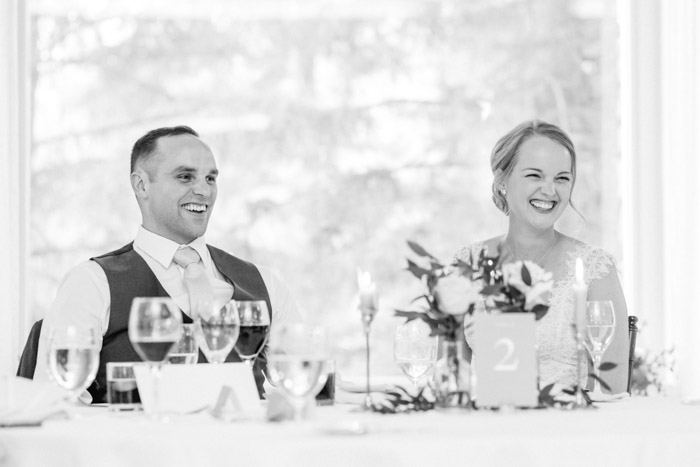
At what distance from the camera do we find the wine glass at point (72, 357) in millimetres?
1639

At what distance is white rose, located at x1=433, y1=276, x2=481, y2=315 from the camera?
1.67m

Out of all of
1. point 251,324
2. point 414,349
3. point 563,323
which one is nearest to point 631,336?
point 563,323

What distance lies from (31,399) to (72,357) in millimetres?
96

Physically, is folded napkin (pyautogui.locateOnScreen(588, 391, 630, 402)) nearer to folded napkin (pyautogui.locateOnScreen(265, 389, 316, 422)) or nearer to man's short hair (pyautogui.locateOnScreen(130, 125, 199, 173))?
folded napkin (pyautogui.locateOnScreen(265, 389, 316, 422))

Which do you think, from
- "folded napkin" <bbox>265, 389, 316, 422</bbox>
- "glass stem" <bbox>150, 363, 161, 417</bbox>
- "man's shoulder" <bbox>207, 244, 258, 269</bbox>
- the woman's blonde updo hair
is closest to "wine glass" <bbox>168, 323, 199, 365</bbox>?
"glass stem" <bbox>150, 363, 161, 417</bbox>

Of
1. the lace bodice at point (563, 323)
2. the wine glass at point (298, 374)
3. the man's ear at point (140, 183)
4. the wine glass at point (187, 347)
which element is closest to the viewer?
the wine glass at point (298, 374)

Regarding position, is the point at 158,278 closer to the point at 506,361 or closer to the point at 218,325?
the point at 218,325

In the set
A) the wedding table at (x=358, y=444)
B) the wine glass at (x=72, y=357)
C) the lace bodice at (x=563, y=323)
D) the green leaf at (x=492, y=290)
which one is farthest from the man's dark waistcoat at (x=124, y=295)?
the wedding table at (x=358, y=444)

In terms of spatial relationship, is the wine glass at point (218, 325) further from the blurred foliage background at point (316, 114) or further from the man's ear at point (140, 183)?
the blurred foliage background at point (316, 114)

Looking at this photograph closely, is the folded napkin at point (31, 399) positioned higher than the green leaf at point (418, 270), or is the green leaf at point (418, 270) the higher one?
the green leaf at point (418, 270)

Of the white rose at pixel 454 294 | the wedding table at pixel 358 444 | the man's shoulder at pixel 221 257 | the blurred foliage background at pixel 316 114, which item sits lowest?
the wedding table at pixel 358 444

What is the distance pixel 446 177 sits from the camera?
214 inches

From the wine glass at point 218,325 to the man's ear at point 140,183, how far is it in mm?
1320

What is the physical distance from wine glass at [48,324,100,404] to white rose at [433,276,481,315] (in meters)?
0.58
